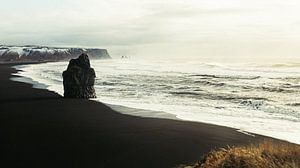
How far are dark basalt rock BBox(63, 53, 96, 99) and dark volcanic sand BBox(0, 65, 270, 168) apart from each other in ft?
21.9

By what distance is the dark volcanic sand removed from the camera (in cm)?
1065

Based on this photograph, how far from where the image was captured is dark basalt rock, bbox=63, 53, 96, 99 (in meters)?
25.7

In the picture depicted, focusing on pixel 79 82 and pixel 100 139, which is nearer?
pixel 100 139

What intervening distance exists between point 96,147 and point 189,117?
6.74 metres

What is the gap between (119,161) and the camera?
10.5 meters

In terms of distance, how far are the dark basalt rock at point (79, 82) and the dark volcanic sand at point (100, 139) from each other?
6.68 meters

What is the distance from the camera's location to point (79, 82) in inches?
1028

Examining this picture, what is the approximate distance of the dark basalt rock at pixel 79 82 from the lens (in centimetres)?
2569

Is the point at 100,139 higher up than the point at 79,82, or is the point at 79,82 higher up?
the point at 79,82

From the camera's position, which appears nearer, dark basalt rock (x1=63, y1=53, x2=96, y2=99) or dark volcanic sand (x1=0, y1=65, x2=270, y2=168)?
dark volcanic sand (x1=0, y1=65, x2=270, y2=168)

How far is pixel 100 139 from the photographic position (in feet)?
42.3

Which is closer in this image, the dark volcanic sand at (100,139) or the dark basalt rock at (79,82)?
the dark volcanic sand at (100,139)

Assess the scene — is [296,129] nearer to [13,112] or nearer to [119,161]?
[119,161]

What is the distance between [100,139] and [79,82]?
1364 centimetres
